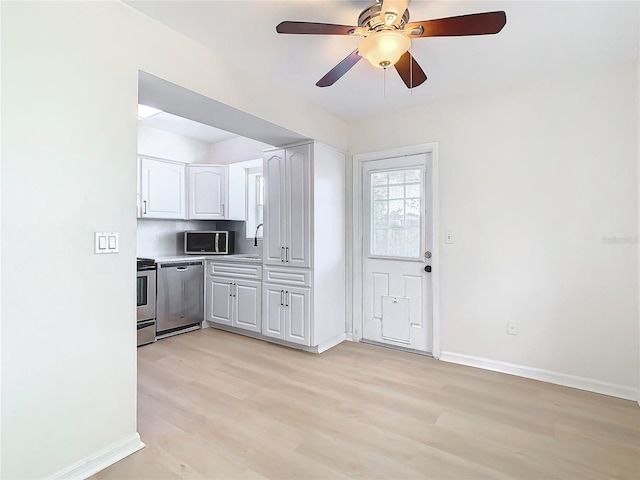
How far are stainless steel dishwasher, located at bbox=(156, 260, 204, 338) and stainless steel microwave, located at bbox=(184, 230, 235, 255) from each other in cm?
34

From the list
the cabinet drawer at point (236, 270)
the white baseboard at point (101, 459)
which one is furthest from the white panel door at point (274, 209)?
the white baseboard at point (101, 459)

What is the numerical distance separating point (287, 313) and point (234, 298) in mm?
864

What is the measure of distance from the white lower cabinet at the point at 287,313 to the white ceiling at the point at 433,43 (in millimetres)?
1962

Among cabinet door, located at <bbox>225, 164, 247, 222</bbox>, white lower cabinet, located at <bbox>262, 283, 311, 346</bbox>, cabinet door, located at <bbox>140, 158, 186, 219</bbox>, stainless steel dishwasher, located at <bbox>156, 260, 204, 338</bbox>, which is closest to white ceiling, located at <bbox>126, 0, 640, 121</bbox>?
white lower cabinet, located at <bbox>262, 283, 311, 346</bbox>

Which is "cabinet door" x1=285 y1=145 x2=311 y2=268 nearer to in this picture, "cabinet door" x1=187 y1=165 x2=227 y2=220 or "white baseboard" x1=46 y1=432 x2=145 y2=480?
"cabinet door" x1=187 y1=165 x2=227 y2=220

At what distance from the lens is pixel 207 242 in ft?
15.6

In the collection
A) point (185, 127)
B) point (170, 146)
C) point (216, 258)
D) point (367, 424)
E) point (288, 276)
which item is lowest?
point (367, 424)

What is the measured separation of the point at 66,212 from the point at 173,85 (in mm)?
1017

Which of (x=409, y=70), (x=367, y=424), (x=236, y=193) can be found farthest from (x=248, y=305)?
(x=409, y=70)

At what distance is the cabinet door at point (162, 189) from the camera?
423 centimetres

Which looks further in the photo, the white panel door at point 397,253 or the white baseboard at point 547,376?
the white panel door at point 397,253

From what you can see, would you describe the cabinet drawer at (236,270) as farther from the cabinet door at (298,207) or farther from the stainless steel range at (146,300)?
the stainless steel range at (146,300)

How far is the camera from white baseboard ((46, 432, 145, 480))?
1.68 m

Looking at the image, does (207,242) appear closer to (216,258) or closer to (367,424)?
(216,258)
